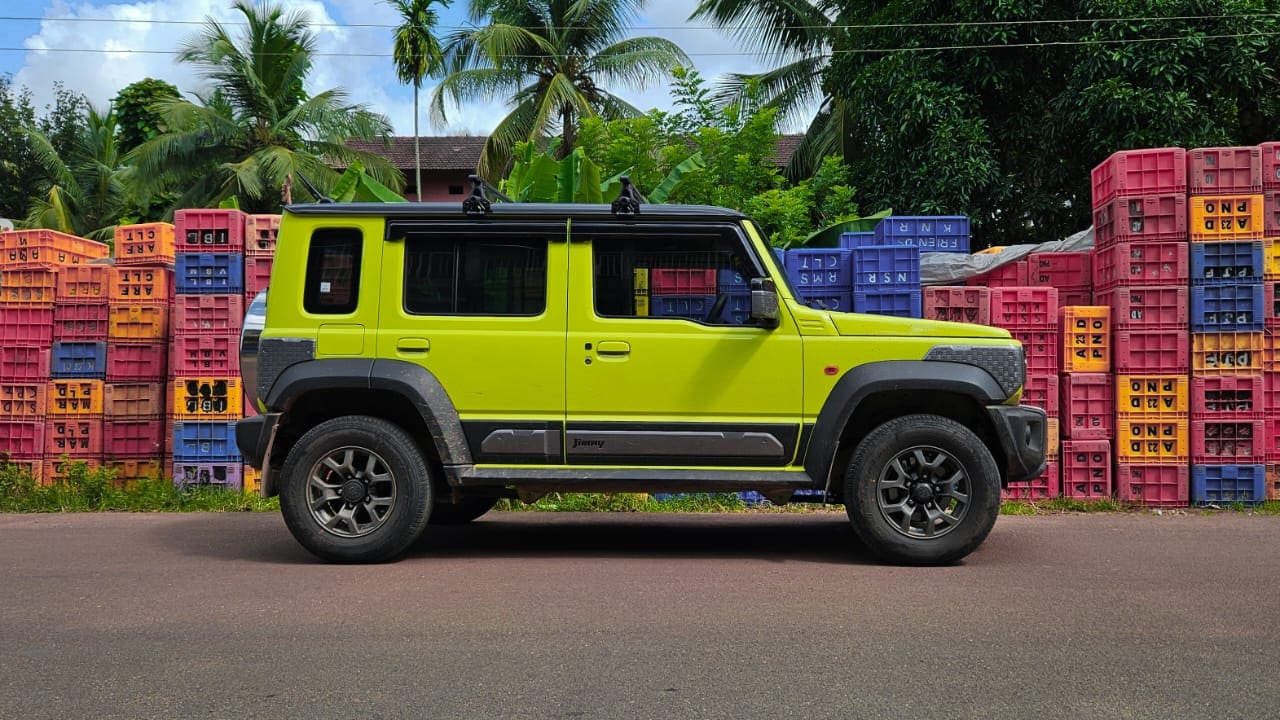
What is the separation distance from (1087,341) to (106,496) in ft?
29.7

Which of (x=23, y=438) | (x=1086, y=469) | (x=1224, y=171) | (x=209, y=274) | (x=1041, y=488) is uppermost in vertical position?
(x=1224, y=171)

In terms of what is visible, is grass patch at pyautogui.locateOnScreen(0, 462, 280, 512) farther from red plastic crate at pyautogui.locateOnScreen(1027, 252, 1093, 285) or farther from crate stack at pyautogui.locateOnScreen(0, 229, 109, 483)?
red plastic crate at pyautogui.locateOnScreen(1027, 252, 1093, 285)

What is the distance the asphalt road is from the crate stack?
8.92 ft

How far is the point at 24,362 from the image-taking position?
1057 centimetres

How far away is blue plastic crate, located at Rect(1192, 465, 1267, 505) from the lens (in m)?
9.62

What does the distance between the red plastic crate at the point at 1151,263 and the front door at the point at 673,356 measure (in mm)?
4632

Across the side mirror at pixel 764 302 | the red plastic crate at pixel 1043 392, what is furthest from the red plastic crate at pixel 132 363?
the red plastic crate at pixel 1043 392

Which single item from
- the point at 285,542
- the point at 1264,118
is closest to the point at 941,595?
the point at 285,542

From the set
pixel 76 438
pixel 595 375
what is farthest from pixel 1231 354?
pixel 76 438

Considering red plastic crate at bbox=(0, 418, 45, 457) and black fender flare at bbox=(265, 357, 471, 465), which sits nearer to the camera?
black fender flare at bbox=(265, 357, 471, 465)

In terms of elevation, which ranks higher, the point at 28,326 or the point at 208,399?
the point at 28,326

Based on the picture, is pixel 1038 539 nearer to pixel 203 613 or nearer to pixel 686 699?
pixel 686 699

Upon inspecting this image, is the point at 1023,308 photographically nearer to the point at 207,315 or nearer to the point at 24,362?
the point at 207,315

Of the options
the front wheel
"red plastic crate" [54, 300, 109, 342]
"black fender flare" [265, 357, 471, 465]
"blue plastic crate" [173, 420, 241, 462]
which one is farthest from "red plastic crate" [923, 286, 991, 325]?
"red plastic crate" [54, 300, 109, 342]
